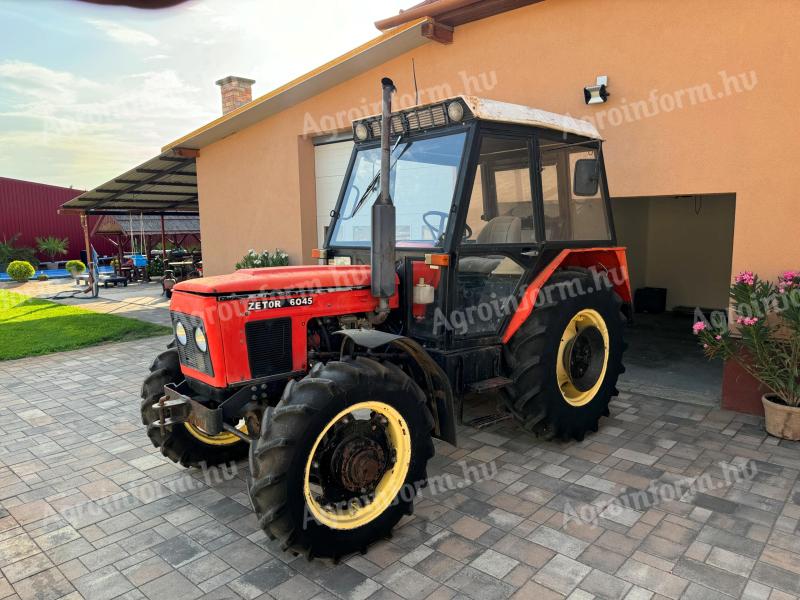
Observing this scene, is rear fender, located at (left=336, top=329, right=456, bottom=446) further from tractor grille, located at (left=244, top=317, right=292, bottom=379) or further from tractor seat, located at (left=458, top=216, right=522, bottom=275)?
tractor seat, located at (left=458, top=216, right=522, bottom=275)

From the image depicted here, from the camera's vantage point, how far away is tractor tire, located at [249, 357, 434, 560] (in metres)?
2.46

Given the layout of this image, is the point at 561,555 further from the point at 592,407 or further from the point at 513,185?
the point at 513,185

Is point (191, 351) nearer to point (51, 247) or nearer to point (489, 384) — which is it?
point (489, 384)

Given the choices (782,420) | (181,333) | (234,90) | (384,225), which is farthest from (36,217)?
(782,420)

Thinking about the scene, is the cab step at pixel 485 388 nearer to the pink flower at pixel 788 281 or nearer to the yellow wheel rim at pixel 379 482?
the yellow wheel rim at pixel 379 482

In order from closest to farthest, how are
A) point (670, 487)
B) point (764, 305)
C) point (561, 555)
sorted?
point (561, 555)
point (670, 487)
point (764, 305)

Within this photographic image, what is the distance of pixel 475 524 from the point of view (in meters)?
2.99

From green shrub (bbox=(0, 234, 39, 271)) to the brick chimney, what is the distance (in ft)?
51.3

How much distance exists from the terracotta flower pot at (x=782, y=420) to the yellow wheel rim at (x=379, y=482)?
9.84 ft

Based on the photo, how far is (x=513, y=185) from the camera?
378cm

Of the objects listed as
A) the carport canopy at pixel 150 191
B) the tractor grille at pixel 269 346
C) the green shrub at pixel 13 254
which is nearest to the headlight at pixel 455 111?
the tractor grille at pixel 269 346

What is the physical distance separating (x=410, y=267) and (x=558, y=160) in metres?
1.46

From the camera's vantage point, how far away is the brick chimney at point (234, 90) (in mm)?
11156

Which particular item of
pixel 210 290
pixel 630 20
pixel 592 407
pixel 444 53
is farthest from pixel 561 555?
pixel 444 53
